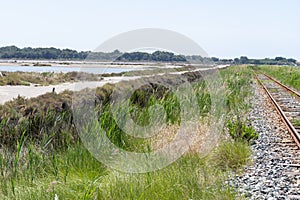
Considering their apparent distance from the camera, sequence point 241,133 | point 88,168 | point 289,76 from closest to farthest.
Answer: point 88,168 → point 241,133 → point 289,76

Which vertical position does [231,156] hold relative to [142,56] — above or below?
below

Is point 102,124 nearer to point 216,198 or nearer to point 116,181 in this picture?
point 116,181

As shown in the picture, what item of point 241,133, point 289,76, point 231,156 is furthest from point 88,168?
point 289,76

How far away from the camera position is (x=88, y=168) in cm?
599

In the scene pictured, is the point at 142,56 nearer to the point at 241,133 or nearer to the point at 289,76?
the point at 241,133

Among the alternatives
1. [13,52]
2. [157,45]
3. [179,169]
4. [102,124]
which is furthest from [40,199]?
[13,52]

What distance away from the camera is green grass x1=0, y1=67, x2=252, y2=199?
4719mm

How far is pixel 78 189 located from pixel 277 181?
2.84 meters

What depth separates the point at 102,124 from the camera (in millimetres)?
7301

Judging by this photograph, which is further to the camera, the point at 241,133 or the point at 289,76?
the point at 289,76

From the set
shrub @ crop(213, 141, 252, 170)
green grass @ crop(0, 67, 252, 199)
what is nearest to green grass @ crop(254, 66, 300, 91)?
shrub @ crop(213, 141, 252, 170)

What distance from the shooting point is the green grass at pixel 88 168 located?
4.72 m

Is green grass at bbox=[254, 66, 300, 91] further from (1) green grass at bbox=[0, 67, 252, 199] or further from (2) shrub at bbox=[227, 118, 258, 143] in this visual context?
(1) green grass at bbox=[0, 67, 252, 199]

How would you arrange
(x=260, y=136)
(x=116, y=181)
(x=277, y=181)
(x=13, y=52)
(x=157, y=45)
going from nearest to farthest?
(x=116, y=181) < (x=277, y=181) < (x=157, y=45) < (x=260, y=136) < (x=13, y=52)
